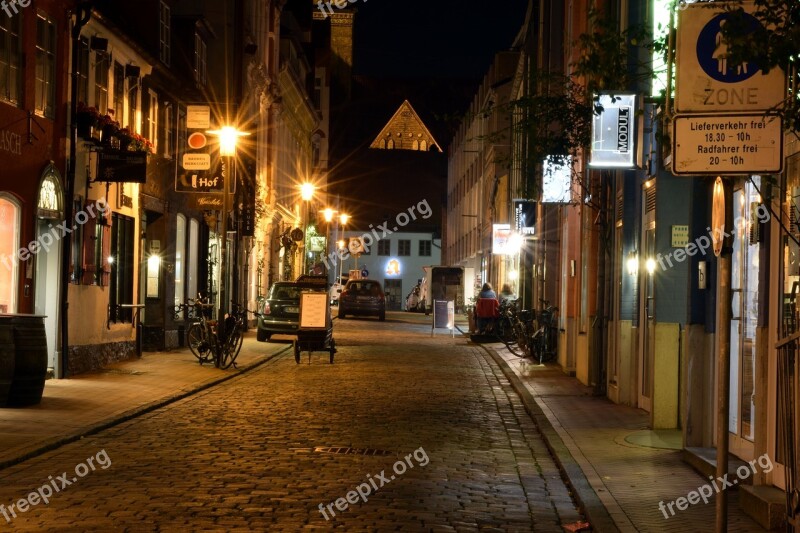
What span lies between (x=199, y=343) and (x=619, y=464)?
13766mm

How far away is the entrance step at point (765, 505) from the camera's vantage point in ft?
26.1

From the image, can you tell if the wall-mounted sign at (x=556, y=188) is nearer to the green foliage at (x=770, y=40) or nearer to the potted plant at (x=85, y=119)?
the potted plant at (x=85, y=119)

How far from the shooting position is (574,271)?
73.2 feet

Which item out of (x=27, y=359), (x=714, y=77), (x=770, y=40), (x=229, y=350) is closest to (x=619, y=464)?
(x=714, y=77)

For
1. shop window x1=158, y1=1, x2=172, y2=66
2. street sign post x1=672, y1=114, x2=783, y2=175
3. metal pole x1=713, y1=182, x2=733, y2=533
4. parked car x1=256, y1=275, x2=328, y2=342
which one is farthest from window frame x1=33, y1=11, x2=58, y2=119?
metal pole x1=713, y1=182, x2=733, y2=533

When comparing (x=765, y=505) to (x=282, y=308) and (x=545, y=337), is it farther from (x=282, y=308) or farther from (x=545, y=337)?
(x=282, y=308)

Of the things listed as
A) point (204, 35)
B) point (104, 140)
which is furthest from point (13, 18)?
point (204, 35)

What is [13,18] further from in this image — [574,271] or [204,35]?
[204,35]

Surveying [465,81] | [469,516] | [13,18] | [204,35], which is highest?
[465,81]

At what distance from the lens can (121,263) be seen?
2355 centimetres

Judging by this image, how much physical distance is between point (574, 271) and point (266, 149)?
2409cm

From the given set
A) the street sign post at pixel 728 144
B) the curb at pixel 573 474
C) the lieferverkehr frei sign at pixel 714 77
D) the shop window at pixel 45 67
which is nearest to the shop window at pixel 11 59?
the shop window at pixel 45 67

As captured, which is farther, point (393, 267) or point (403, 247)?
point (403, 247)

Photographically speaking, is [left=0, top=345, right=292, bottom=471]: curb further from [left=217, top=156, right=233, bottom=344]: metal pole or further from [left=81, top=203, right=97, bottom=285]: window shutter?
[left=81, top=203, right=97, bottom=285]: window shutter
